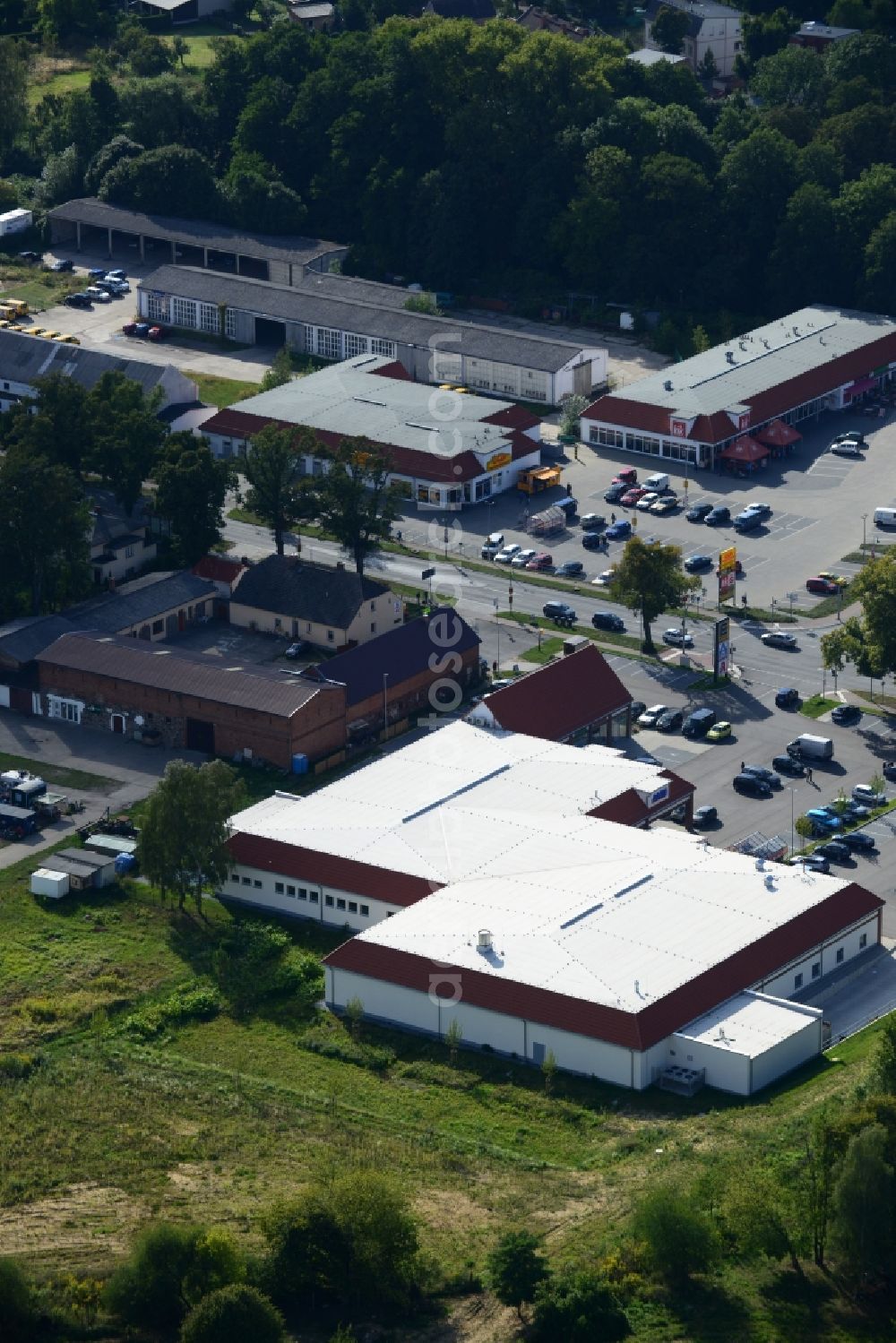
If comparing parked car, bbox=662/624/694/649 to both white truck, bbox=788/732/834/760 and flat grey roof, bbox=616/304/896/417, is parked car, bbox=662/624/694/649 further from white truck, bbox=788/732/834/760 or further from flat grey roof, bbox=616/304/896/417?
flat grey roof, bbox=616/304/896/417

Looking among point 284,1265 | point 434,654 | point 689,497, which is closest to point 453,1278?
point 284,1265

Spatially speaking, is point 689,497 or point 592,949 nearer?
point 592,949

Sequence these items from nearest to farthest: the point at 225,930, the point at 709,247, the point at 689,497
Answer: the point at 225,930
the point at 689,497
the point at 709,247

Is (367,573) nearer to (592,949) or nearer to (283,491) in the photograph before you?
(283,491)

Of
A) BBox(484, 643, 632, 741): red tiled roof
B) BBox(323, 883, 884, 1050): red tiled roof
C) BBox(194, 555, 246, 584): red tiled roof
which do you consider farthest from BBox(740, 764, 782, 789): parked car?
BBox(194, 555, 246, 584): red tiled roof

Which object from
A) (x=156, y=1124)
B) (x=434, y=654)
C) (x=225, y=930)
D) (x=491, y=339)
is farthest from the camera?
(x=491, y=339)

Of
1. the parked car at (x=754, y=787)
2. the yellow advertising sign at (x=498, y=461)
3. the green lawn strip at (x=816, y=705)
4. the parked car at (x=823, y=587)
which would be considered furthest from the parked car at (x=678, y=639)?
the yellow advertising sign at (x=498, y=461)

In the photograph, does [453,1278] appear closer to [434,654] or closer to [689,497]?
[434,654]

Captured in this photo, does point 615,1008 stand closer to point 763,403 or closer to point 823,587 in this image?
point 823,587

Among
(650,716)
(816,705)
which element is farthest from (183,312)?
(816,705)
